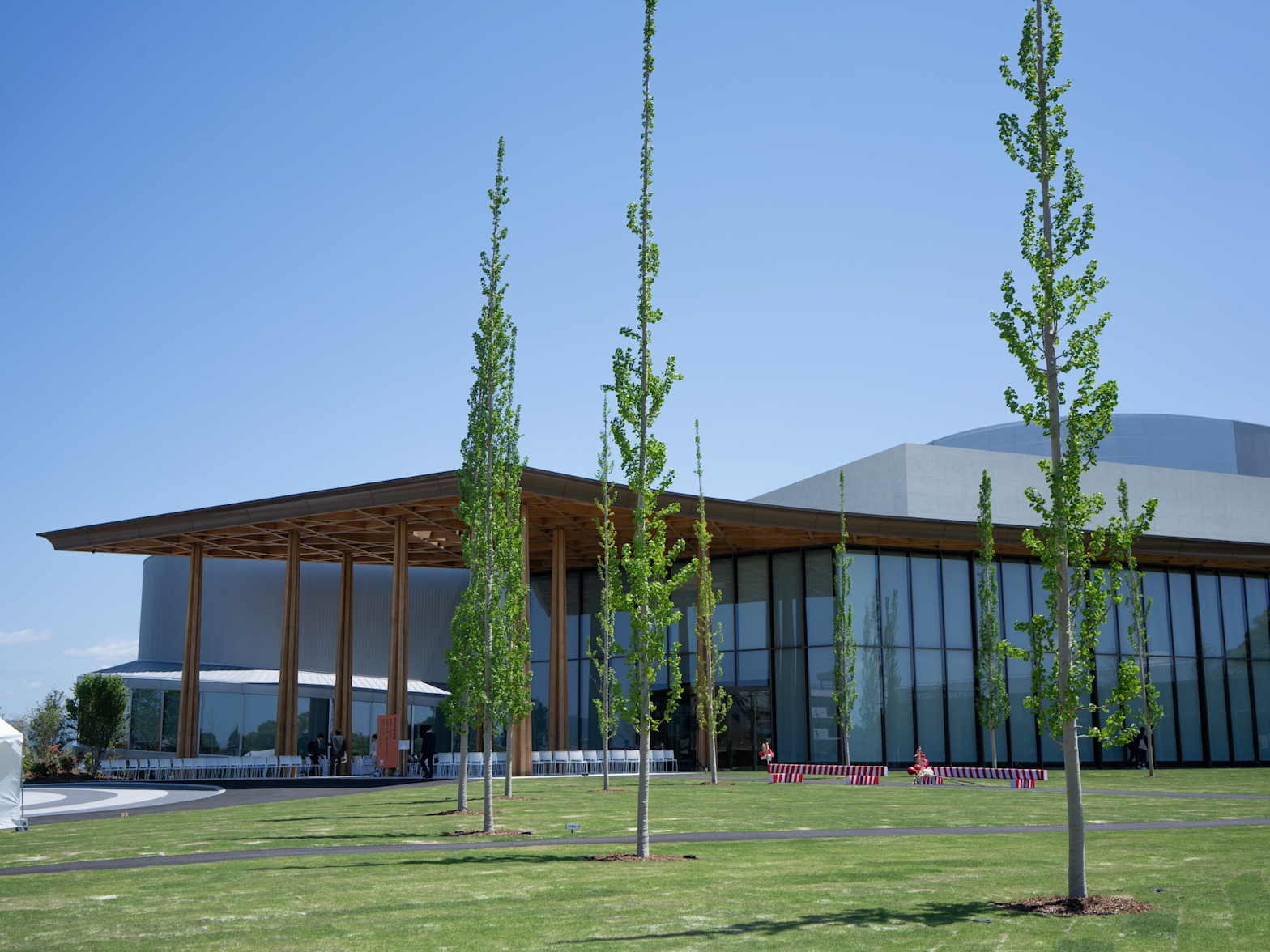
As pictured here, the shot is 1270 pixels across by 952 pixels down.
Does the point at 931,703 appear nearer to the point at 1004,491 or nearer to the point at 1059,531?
the point at 1004,491

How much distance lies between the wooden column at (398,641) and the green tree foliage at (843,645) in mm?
14961

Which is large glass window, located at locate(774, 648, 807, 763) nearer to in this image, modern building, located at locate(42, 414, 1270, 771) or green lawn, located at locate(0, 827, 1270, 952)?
modern building, located at locate(42, 414, 1270, 771)

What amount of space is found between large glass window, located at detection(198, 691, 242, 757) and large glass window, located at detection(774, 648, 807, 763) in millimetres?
21821

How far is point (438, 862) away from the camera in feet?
44.2

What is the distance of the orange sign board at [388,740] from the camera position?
1351 inches

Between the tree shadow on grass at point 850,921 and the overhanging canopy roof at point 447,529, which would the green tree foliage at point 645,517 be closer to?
the tree shadow on grass at point 850,921

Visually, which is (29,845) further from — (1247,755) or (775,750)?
(1247,755)

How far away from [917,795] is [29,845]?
60.5ft

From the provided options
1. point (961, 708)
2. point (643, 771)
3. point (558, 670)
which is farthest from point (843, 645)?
point (643, 771)

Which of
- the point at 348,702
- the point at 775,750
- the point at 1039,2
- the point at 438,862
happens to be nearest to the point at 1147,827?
the point at 438,862

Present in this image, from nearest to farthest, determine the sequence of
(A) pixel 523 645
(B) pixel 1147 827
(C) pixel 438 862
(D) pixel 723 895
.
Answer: (D) pixel 723 895 < (C) pixel 438 862 < (B) pixel 1147 827 < (A) pixel 523 645

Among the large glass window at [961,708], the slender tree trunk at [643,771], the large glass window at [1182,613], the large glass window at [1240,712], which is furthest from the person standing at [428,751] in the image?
the large glass window at [1240,712]

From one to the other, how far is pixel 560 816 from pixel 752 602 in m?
26.1

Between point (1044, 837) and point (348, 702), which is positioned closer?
point (1044, 837)
